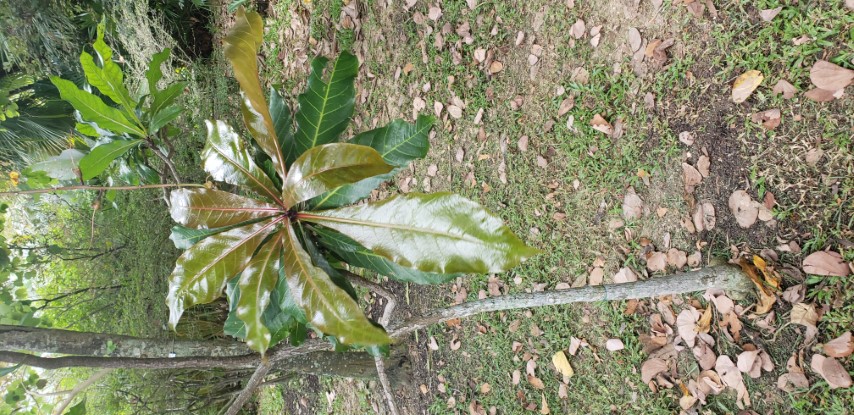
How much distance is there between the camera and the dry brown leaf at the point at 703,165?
73.9 inches

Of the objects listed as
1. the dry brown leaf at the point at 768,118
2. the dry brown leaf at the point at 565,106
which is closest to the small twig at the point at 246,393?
the dry brown leaf at the point at 565,106

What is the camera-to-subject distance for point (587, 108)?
2314mm

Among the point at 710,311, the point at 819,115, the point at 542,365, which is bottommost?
the point at 542,365

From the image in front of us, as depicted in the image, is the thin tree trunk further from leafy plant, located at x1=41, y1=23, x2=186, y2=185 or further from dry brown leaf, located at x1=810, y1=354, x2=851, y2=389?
leafy plant, located at x1=41, y1=23, x2=186, y2=185

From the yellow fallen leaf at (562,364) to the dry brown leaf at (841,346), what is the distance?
1.00 metres

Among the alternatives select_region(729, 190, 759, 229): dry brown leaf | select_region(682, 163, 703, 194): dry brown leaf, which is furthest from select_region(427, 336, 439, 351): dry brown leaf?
select_region(729, 190, 759, 229): dry brown leaf

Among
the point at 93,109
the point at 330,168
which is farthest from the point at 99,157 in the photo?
the point at 330,168

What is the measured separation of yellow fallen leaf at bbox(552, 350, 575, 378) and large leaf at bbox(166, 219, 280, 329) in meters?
1.63

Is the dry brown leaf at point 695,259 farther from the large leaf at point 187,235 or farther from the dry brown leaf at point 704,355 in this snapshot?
the large leaf at point 187,235

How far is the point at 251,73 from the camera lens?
46.1 inches

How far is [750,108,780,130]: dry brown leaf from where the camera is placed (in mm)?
1690

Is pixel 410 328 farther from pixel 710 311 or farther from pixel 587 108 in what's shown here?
pixel 587 108

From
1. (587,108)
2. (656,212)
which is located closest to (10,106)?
(587,108)

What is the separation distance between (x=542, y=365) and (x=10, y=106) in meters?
3.79
